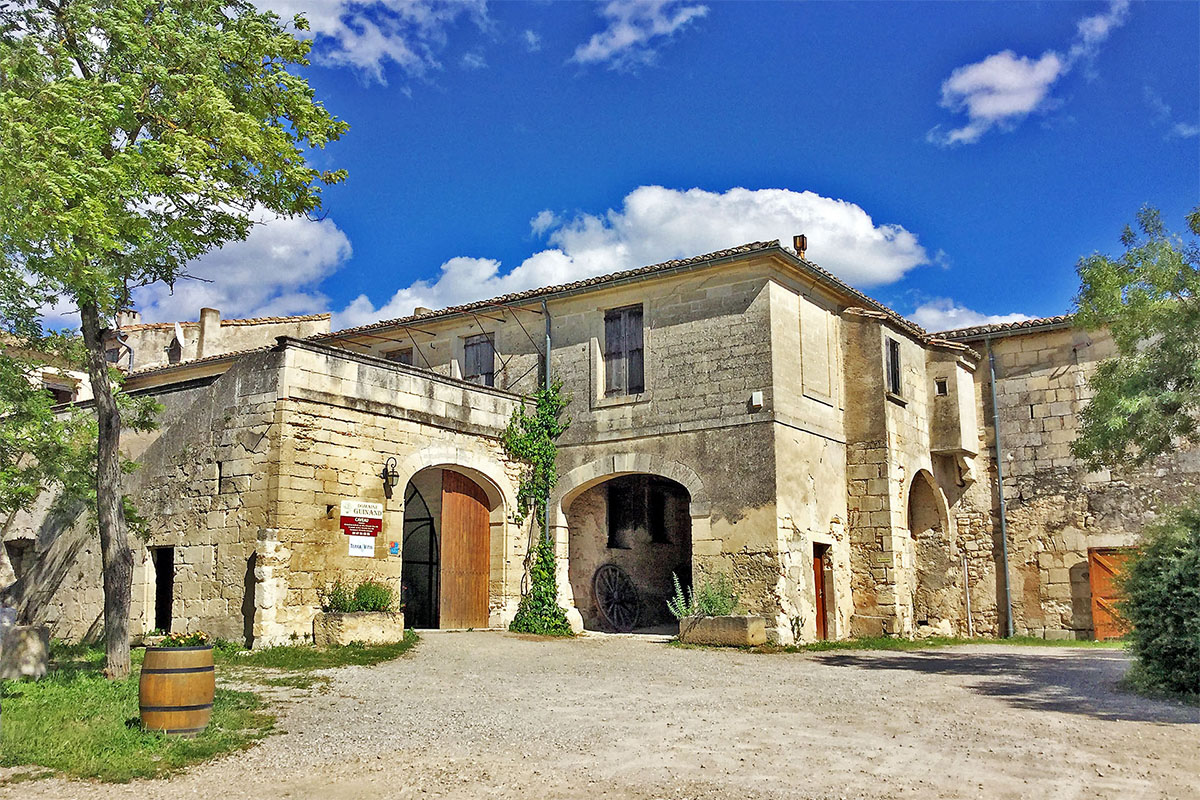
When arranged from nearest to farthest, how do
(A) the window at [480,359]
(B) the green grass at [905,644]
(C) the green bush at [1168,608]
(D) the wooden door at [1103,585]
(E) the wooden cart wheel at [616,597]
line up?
(C) the green bush at [1168,608] → (B) the green grass at [905,644] → (D) the wooden door at [1103,585] → (E) the wooden cart wheel at [616,597] → (A) the window at [480,359]

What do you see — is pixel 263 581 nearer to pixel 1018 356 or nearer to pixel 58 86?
pixel 58 86

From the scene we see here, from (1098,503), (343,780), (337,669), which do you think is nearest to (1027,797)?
(343,780)

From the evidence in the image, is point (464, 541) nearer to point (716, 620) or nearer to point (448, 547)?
point (448, 547)

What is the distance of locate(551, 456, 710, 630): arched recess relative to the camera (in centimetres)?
1705

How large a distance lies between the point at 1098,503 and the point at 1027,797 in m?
13.7

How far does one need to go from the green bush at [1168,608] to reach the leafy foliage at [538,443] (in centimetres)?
962

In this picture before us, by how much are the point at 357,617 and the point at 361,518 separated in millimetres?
1554

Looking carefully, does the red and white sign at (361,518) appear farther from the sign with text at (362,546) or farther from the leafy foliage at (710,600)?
the leafy foliage at (710,600)

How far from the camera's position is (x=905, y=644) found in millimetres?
16188

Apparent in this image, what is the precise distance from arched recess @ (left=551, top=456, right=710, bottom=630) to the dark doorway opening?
613 centimetres

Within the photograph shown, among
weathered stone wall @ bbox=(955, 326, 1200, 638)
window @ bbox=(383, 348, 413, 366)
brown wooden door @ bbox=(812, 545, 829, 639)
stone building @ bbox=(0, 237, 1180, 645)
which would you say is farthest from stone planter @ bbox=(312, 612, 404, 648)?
weathered stone wall @ bbox=(955, 326, 1200, 638)

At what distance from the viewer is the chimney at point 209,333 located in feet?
86.2

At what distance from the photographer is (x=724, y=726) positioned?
8.28 meters

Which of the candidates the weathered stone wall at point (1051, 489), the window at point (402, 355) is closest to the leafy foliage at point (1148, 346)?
the weathered stone wall at point (1051, 489)
